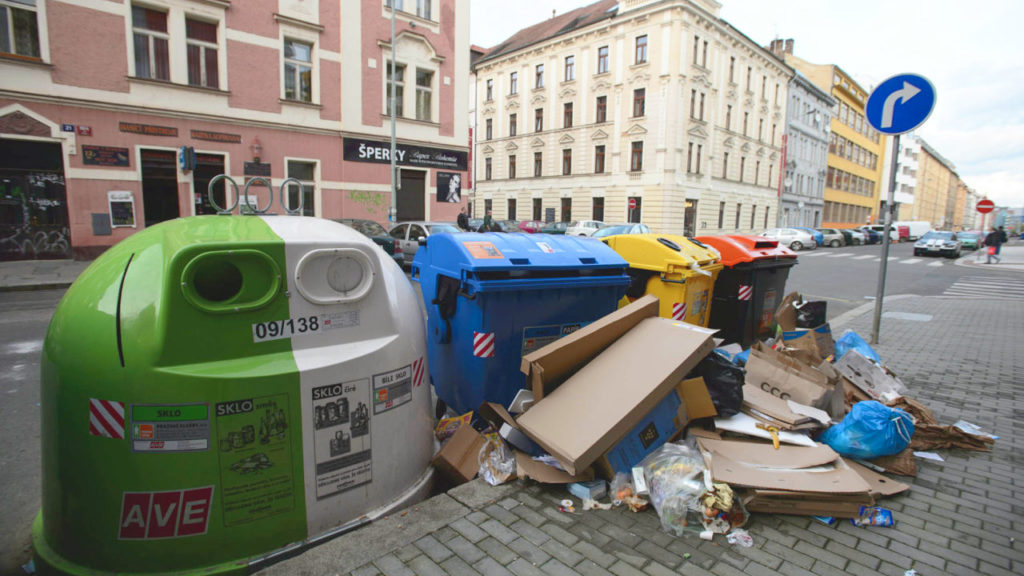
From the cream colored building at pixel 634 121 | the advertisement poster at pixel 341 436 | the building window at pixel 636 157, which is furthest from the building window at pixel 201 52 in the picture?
the building window at pixel 636 157

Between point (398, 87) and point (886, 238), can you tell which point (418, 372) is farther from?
point (398, 87)

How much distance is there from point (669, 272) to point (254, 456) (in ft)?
12.7

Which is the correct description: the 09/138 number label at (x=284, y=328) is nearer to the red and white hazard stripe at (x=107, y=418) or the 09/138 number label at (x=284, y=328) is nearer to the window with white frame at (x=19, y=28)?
the red and white hazard stripe at (x=107, y=418)

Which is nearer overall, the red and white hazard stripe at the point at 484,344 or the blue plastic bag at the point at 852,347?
the red and white hazard stripe at the point at 484,344

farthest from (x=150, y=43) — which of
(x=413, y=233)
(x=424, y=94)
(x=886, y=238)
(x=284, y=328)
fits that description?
(x=886, y=238)

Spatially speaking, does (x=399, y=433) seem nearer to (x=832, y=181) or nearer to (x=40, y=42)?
(x=40, y=42)

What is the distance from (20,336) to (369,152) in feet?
45.3

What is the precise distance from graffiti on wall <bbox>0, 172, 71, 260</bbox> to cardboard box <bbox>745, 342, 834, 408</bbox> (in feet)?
55.1

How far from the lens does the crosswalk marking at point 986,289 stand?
499 inches

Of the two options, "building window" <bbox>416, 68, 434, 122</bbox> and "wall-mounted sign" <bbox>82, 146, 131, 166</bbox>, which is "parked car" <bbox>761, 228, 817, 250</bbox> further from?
"wall-mounted sign" <bbox>82, 146, 131, 166</bbox>

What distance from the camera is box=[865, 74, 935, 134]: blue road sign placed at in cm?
572

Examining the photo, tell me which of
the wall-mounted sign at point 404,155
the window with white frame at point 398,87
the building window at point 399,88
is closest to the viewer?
the wall-mounted sign at point 404,155

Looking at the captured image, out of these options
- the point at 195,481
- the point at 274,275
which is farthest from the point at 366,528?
the point at 274,275

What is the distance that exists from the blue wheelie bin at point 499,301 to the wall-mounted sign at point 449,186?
58.2 feet
